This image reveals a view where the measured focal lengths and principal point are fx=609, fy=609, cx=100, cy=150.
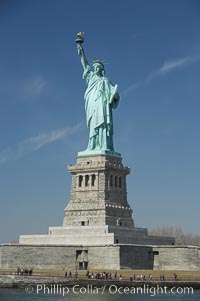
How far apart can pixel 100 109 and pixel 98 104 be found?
0.57 metres

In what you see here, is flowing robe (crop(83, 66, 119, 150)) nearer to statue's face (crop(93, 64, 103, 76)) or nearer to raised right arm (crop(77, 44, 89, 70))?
statue's face (crop(93, 64, 103, 76))

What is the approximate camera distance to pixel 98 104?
61938mm

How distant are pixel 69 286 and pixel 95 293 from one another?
3483 millimetres

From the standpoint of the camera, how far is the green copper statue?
2435 inches

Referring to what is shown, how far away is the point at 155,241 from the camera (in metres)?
59.7

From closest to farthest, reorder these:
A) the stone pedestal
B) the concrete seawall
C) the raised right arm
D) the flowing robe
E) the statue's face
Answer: the concrete seawall → the stone pedestal → the flowing robe → the statue's face → the raised right arm

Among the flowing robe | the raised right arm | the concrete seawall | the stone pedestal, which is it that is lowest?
the concrete seawall

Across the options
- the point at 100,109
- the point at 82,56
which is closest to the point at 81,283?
the point at 100,109

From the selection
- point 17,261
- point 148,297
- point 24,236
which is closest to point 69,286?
point 148,297

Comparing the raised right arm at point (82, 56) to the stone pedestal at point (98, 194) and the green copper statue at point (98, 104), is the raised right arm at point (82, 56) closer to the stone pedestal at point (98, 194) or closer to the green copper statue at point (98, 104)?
the green copper statue at point (98, 104)

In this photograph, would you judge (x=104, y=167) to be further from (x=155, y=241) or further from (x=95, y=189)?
(x=155, y=241)

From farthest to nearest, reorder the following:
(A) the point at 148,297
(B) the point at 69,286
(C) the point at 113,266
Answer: (C) the point at 113,266
(B) the point at 69,286
(A) the point at 148,297

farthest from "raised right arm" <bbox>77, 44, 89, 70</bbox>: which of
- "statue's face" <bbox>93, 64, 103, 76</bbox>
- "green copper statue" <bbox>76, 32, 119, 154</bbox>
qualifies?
"statue's face" <bbox>93, 64, 103, 76</bbox>

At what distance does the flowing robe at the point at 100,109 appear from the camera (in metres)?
61.8
